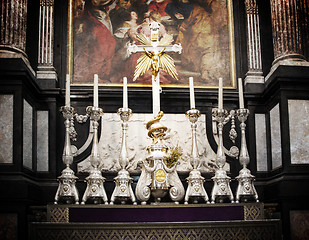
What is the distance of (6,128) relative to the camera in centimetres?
652

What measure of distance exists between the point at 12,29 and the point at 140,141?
2415 millimetres

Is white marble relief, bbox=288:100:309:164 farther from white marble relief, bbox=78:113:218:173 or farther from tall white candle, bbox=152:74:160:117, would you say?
tall white candle, bbox=152:74:160:117

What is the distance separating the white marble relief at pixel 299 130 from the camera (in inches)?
273

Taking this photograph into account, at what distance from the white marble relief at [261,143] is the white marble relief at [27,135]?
10.8 feet

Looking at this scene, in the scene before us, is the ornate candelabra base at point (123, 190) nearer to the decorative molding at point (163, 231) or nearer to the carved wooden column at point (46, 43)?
the decorative molding at point (163, 231)

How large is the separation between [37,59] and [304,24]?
426 cm

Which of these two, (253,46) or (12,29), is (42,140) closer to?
(12,29)

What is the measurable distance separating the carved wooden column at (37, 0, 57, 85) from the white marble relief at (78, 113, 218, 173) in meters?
1.10

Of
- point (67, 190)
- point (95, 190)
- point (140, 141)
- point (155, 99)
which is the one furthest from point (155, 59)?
point (67, 190)

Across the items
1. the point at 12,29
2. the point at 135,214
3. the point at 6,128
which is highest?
the point at 12,29

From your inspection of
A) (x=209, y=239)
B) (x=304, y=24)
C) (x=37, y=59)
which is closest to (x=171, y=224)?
(x=209, y=239)

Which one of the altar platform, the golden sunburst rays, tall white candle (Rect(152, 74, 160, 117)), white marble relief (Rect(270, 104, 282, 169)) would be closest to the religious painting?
the golden sunburst rays

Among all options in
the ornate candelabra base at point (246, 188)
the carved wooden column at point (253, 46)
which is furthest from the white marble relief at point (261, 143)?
the ornate candelabra base at point (246, 188)

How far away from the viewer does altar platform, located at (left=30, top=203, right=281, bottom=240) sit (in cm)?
576
